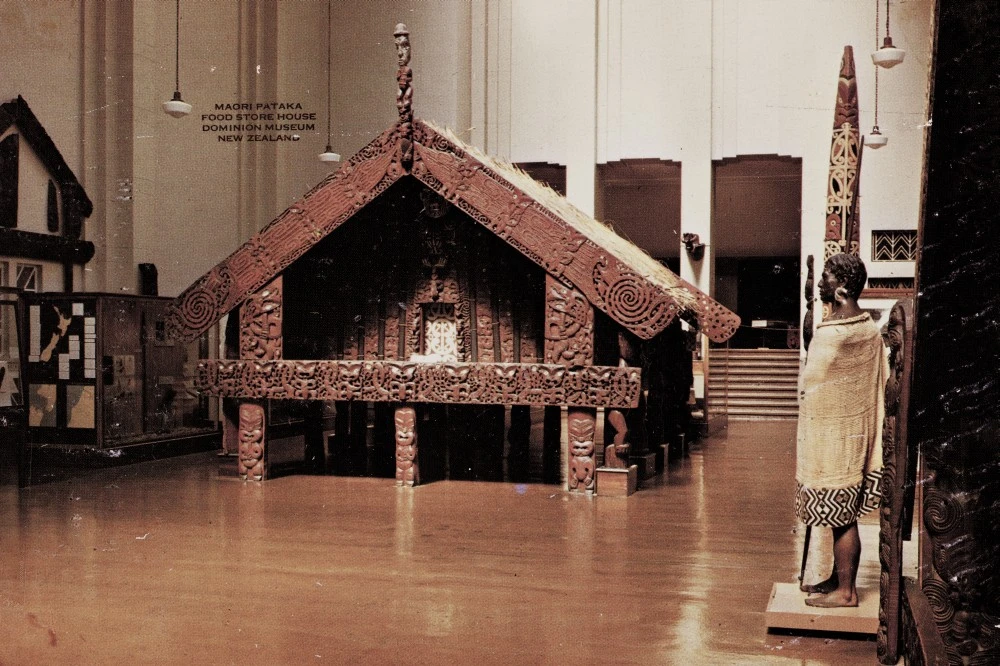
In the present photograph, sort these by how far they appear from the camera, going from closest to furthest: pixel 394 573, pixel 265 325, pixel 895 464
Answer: pixel 895 464 → pixel 394 573 → pixel 265 325

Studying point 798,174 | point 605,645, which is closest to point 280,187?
point 798,174

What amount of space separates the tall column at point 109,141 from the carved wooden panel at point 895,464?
432 inches

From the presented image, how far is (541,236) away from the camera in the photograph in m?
8.77

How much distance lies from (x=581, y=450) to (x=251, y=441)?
320cm

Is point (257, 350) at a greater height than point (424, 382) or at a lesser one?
greater

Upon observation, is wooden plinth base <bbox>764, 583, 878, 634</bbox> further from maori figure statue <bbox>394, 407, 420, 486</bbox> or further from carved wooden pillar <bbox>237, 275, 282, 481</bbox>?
carved wooden pillar <bbox>237, 275, 282, 481</bbox>

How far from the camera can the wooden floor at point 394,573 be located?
432 centimetres

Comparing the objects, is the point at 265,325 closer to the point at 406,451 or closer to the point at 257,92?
the point at 406,451

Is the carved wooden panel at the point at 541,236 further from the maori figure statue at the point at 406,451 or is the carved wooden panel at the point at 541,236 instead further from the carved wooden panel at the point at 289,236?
the maori figure statue at the point at 406,451

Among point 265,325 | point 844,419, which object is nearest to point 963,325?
point 844,419

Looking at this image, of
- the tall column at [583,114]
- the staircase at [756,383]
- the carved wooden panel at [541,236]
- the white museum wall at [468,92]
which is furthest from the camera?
the staircase at [756,383]

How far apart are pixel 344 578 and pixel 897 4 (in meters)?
11.5

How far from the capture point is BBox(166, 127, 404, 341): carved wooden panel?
361 inches

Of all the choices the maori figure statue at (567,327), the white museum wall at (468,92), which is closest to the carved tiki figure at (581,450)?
the maori figure statue at (567,327)
